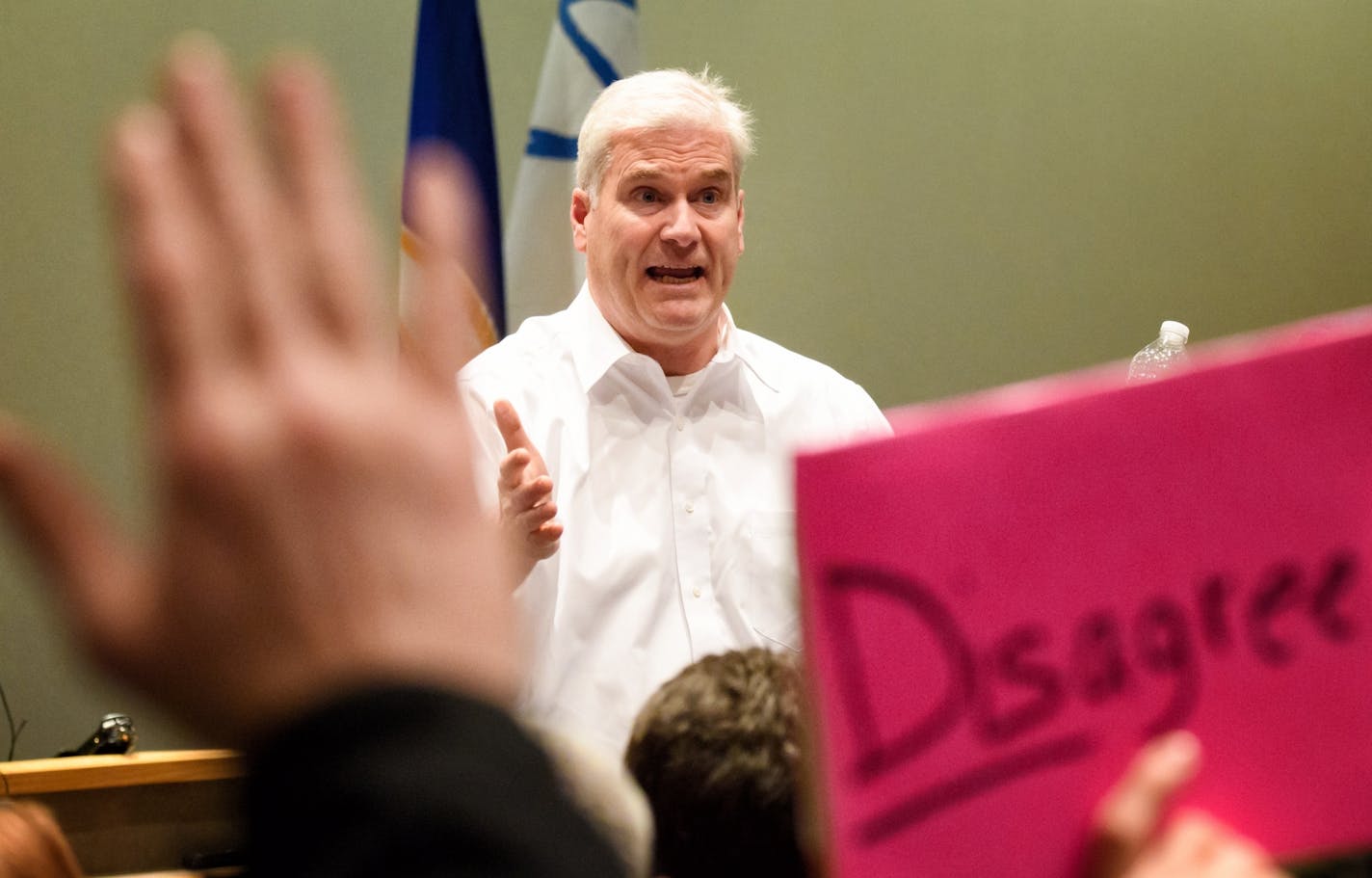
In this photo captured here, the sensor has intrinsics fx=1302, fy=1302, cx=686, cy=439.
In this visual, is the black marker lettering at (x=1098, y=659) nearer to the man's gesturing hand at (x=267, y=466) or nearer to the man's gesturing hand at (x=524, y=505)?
the man's gesturing hand at (x=267, y=466)

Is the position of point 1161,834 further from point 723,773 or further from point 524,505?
→ point 524,505

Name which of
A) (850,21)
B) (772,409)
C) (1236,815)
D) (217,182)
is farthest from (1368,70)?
(217,182)

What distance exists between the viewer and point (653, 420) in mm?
2098

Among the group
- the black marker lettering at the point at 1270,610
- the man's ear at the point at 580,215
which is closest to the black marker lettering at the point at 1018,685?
the black marker lettering at the point at 1270,610

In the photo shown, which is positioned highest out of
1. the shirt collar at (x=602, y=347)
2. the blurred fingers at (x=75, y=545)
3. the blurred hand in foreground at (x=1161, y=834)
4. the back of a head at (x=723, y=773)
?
the blurred fingers at (x=75, y=545)

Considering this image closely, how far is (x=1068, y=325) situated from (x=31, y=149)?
269cm

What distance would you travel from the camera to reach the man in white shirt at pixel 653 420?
1.88 meters

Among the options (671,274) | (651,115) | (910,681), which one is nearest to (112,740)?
(671,274)

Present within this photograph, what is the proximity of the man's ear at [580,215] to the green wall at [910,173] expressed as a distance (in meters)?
0.99

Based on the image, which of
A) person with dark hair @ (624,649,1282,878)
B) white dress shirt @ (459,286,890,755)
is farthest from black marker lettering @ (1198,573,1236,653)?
white dress shirt @ (459,286,890,755)

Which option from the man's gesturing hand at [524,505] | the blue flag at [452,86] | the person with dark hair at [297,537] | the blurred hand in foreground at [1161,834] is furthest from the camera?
the blue flag at [452,86]

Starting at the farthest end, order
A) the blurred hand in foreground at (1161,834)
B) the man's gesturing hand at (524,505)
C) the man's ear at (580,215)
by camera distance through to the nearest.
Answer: the man's ear at (580,215) < the man's gesturing hand at (524,505) < the blurred hand in foreground at (1161,834)

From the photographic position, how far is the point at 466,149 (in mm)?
2654

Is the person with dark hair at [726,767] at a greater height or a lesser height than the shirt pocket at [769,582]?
greater
